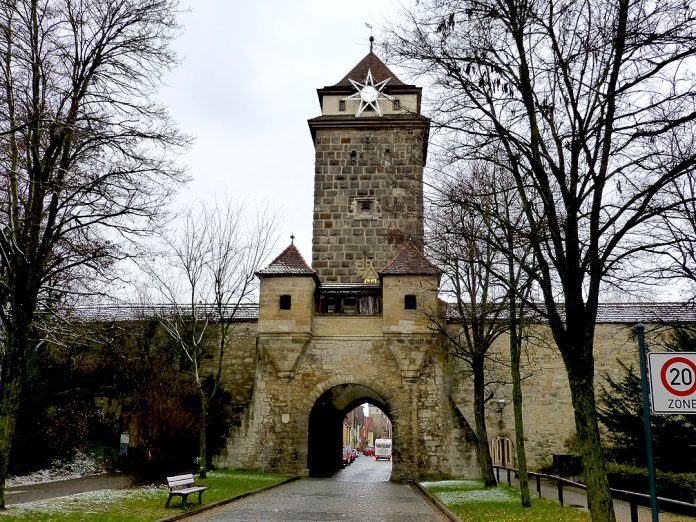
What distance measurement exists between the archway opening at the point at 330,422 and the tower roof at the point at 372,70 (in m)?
13.6

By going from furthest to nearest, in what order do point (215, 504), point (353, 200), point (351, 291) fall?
point (353, 200), point (351, 291), point (215, 504)

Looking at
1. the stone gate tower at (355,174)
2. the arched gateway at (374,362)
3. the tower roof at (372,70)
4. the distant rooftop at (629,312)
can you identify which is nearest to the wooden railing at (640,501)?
the arched gateway at (374,362)

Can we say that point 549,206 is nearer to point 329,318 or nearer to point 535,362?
point 329,318

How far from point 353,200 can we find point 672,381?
906 inches

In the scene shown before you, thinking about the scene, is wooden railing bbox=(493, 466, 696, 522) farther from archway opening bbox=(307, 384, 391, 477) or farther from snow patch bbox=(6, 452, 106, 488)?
snow patch bbox=(6, 452, 106, 488)

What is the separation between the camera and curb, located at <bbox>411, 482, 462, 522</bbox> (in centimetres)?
1198

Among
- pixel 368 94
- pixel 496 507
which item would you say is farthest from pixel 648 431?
pixel 368 94

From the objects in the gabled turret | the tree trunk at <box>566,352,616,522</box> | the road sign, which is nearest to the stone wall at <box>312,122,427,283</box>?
the gabled turret

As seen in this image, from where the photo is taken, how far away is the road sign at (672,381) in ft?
19.2

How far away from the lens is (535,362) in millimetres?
25594

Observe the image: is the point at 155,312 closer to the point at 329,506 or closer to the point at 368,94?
the point at 368,94

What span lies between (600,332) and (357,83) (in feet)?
48.8

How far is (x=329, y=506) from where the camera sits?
14344 millimetres

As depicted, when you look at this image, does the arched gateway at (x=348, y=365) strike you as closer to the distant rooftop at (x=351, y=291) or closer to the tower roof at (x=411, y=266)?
the tower roof at (x=411, y=266)
